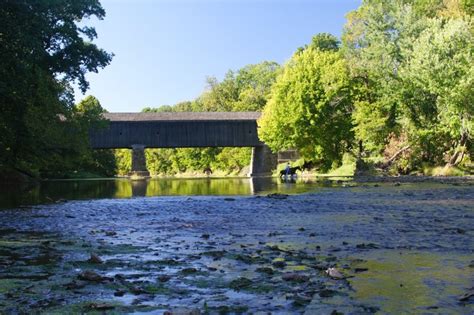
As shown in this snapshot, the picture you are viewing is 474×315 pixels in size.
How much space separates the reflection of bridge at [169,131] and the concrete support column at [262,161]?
433cm

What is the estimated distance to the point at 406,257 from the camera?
6.43m

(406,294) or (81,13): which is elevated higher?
(81,13)

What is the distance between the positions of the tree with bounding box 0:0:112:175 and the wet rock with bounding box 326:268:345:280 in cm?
1904

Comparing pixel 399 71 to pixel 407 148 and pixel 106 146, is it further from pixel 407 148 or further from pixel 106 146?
pixel 106 146

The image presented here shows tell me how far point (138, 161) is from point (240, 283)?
5864cm

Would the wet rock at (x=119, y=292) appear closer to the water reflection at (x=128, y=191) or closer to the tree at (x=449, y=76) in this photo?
the water reflection at (x=128, y=191)

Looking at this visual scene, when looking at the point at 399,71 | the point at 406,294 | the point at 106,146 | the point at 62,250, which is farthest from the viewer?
the point at 106,146

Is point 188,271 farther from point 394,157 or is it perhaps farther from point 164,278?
point 394,157

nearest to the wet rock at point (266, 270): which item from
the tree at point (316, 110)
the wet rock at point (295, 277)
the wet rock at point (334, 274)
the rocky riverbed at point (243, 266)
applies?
the rocky riverbed at point (243, 266)

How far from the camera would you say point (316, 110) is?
2007 inches

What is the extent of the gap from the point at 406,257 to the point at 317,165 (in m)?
50.3

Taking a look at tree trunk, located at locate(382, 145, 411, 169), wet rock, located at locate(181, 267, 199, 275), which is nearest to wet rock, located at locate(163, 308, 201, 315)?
wet rock, located at locate(181, 267, 199, 275)

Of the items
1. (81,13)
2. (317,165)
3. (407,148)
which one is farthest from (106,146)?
(407,148)

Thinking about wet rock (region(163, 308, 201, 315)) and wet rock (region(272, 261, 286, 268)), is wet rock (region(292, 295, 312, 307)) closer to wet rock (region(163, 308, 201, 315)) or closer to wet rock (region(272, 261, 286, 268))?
wet rock (region(163, 308, 201, 315))
